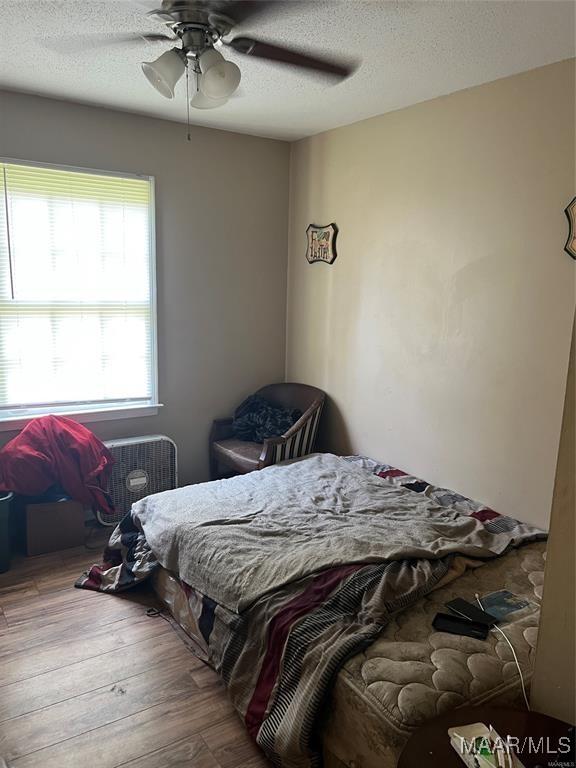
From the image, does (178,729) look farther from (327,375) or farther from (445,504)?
(327,375)

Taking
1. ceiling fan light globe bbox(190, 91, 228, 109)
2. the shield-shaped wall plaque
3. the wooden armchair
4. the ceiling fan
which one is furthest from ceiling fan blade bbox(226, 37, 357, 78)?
the wooden armchair

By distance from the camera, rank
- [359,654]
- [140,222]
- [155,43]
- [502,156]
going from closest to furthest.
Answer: [359,654], [155,43], [502,156], [140,222]

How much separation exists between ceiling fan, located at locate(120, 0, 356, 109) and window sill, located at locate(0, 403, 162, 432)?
2.08m

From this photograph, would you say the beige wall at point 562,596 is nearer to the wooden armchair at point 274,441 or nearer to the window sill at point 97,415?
the wooden armchair at point 274,441

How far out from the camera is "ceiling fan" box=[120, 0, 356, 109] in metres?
2.08

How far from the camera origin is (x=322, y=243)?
404 centimetres

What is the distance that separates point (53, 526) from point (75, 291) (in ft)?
4.72

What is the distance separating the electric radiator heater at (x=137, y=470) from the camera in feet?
12.0

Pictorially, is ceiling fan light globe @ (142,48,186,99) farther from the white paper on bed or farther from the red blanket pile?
the red blanket pile

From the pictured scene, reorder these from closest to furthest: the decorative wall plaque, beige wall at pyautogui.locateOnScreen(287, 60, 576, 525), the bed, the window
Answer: the bed
the decorative wall plaque
beige wall at pyautogui.locateOnScreen(287, 60, 576, 525)
the window

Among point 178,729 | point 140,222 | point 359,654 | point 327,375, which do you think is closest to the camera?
point 359,654

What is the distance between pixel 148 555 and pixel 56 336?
4.97ft

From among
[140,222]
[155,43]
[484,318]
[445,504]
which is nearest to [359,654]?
[445,504]

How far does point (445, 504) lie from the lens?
3.07 meters
